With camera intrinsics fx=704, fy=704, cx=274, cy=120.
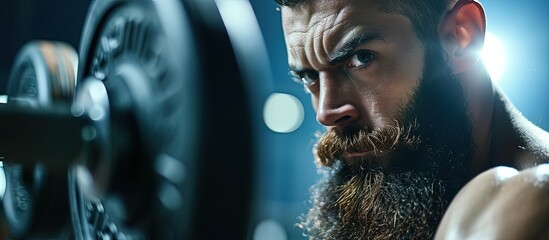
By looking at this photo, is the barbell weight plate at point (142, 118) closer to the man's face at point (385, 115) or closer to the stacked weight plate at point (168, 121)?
the stacked weight plate at point (168, 121)

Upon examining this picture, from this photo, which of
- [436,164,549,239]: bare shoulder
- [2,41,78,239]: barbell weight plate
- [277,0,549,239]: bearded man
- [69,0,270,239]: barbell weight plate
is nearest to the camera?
[69,0,270,239]: barbell weight plate

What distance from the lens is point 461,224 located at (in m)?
0.95

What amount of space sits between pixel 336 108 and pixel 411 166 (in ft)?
0.65

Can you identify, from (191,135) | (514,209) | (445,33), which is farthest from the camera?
(445,33)

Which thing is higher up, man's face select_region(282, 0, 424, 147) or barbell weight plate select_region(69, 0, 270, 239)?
barbell weight plate select_region(69, 0, 270, 239)

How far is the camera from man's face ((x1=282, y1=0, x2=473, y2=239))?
139 centimetres

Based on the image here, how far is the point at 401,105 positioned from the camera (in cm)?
143

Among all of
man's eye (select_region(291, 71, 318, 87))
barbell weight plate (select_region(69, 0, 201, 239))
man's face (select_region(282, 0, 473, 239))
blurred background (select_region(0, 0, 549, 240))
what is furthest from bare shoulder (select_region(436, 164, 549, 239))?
barbell weight plate (select_region(69, 0, 201, 239))

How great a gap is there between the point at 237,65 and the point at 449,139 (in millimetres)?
1170

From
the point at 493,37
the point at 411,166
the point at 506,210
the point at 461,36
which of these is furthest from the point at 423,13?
the point at 506,210

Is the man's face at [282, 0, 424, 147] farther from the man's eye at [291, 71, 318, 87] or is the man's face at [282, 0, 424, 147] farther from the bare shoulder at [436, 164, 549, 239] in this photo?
the bare shoulder at [436, 164, 549, 239]

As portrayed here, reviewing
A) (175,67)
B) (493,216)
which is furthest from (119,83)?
(493,216)

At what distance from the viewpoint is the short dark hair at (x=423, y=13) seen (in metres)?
1.37

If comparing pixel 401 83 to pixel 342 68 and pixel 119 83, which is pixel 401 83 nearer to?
pixel 342 68
